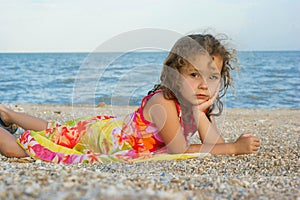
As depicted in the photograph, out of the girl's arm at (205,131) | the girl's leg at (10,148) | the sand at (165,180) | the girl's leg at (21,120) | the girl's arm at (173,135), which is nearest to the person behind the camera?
the sand at (165,180)

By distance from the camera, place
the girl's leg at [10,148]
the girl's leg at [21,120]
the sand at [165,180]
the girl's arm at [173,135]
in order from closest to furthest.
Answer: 1. the sand at [165,180]
2. the girl's arm at [173,135]
3. the girl's leg at [10,148]
4. the girl's leg at [21,120]

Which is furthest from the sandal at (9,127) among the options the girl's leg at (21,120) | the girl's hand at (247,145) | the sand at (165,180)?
the girl's hand at (247,145)

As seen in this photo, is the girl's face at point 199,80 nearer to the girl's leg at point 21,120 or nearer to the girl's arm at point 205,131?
the girl's arm at point 205,131

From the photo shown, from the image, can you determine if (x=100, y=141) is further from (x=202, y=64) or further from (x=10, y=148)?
(x=202, y=64)

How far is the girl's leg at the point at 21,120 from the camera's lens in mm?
4023

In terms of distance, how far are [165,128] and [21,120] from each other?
1.71m

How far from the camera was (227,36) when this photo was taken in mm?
3830

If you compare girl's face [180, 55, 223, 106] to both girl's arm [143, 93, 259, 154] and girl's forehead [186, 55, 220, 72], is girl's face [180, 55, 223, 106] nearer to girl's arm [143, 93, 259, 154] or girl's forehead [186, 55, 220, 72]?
Answer: girl's forehead [186, 55, 220, 72]

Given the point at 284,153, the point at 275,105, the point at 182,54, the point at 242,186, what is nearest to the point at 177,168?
the point at 242,186

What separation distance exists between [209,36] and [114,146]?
4.68 feet

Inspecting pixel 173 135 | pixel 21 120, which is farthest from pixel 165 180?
pixel 21 120

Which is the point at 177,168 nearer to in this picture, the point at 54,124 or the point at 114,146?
the point at 114,146

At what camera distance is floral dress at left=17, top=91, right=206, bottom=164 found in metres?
3.34

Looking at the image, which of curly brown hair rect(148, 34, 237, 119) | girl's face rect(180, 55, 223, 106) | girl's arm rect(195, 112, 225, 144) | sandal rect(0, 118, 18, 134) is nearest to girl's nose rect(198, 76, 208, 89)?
girl's face rect(180, 55, 223, 106)
